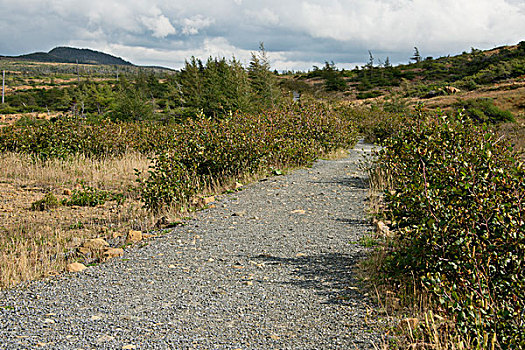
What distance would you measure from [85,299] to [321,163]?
7383mm

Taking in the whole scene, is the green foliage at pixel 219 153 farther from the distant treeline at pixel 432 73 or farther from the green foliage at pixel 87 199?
the distant treeline at pixel 432 73

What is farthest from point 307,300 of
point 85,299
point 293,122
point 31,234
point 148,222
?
point 293,122

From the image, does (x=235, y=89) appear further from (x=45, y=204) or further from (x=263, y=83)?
(x=45, y=204)

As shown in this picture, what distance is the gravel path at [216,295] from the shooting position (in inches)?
110

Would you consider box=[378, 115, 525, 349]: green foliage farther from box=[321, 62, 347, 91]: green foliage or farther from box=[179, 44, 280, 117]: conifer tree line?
box=[321, 62, 347, 91]: green foliage

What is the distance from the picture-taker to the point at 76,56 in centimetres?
12731

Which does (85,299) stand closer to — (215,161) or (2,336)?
(2,336)

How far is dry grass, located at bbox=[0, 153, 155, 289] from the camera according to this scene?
4.34 meters

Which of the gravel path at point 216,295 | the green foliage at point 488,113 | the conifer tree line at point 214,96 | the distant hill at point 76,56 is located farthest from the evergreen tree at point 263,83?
the distant hill at point 76,56

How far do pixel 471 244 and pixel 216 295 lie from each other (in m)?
1.87

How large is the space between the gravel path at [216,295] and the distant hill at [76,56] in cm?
12378

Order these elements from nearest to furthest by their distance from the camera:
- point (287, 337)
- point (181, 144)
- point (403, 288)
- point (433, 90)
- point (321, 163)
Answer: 1. point (287, 337)
2. point (403, 288)
3. point (181, 144)
4. point (321, 163)
5. point (433, 90)

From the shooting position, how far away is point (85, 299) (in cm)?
351

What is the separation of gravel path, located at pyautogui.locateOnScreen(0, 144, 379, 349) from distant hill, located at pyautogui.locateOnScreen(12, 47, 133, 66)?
124 metres
